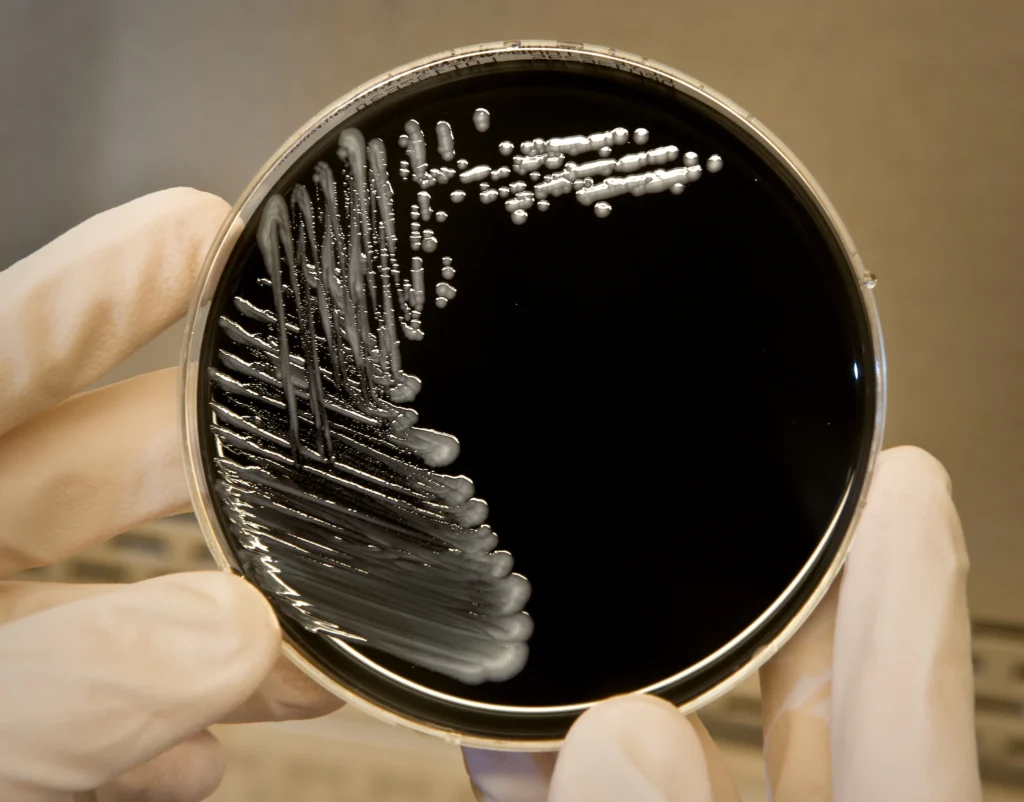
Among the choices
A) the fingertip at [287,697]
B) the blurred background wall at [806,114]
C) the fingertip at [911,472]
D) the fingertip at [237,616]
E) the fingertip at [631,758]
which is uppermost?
the blurred background wall at [806,114]

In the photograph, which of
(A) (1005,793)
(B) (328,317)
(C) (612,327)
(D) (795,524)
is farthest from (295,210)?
(A) (1005,793)

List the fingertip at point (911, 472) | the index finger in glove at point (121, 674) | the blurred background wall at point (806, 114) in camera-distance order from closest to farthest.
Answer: the index finger in glove at point (121, 674)
the fingertip at point (911, 472)
the blurred background wall at point (806, 114)

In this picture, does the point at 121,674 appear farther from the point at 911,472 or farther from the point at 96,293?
the point at 911,472

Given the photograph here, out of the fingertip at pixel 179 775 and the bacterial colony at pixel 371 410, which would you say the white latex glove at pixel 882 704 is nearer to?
the bacterial colony at pixel 371 410

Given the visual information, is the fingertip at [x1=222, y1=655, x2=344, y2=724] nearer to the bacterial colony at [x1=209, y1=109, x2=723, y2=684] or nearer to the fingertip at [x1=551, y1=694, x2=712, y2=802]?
Answer: the bacterial colony at [x1=209, y1=109, x2=723, y2=684]

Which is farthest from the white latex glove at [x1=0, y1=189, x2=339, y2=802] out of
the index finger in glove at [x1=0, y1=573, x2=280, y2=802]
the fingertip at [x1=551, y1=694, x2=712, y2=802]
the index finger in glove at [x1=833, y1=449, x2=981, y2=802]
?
the index finger in glove at [x1=833, y1=449, x2=981, y2=802]

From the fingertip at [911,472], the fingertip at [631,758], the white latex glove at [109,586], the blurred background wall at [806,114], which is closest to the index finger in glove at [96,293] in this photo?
the white latex glove at [109,586]
